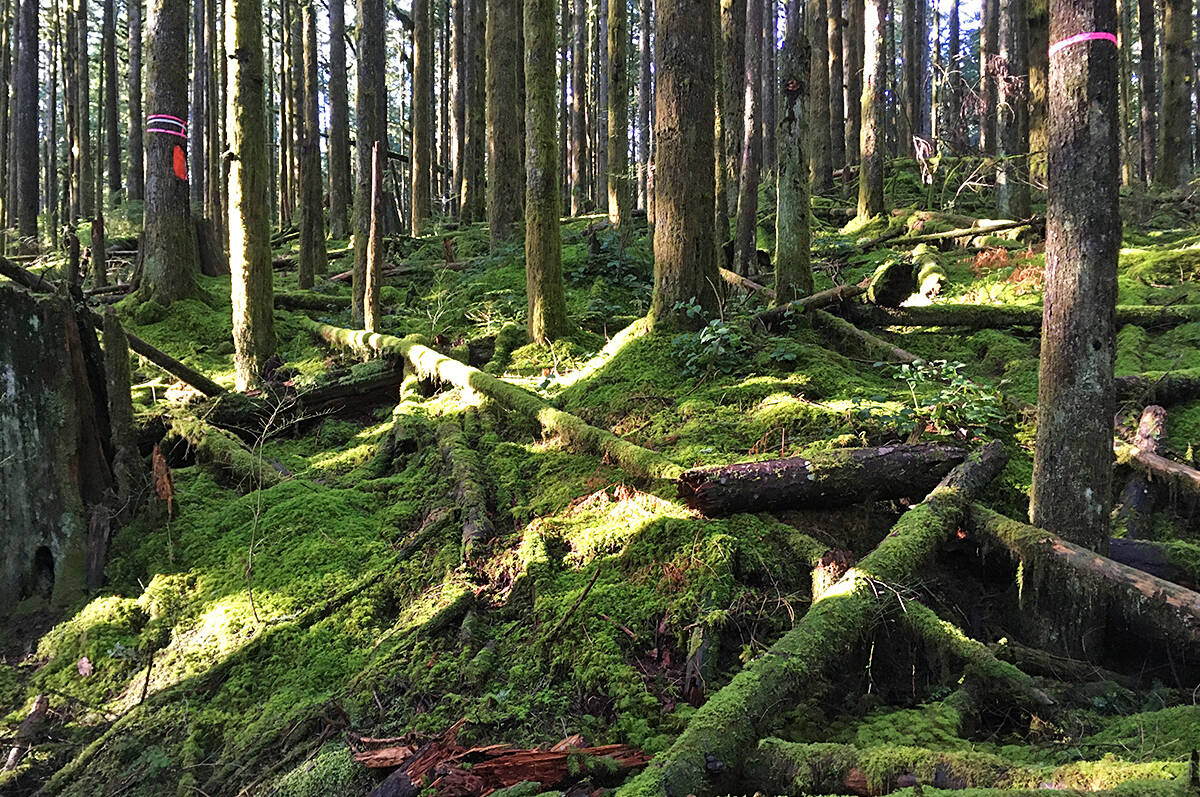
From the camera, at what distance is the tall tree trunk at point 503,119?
1260 cm

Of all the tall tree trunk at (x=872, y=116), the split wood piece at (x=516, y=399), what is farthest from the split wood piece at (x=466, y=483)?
the tall tree trunk at (x=872, y=116)

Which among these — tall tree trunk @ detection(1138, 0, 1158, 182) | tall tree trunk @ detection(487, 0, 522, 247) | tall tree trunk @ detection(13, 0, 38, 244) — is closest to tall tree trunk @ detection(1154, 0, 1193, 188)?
tall tree trunk @ detection(1138, 0, 1158, 182)

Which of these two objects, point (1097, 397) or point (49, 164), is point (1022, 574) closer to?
point (1097, 397)

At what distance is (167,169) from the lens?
Result: 389 inches

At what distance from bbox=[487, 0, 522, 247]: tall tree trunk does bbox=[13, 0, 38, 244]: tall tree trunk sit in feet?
45.9

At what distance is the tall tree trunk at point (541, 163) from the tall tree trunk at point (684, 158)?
3.97 feet

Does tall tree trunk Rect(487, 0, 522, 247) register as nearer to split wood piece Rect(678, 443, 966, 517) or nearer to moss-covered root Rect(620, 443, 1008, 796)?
split wood piece Rect(678, 443, 966, 517)

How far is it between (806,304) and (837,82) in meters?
17.2

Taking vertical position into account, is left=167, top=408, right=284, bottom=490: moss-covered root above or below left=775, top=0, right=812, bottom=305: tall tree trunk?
below

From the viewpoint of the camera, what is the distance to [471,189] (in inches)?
750

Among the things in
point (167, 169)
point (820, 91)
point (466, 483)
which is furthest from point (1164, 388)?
point (820, 91)

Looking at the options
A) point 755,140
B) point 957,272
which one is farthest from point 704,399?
point 957,272

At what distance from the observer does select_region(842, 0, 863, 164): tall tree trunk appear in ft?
70.7

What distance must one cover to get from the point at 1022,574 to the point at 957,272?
8.56m
